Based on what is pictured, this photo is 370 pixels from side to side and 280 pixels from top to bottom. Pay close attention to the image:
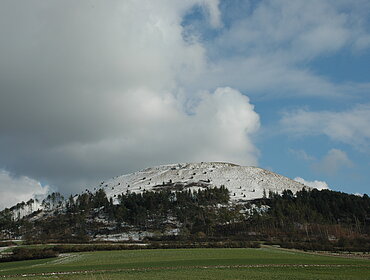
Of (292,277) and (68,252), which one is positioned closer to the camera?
(292,277)

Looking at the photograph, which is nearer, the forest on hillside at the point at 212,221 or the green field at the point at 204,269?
the green field at the point at 204,269

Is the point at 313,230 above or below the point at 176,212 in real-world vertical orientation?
below

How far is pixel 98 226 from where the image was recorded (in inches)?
7057

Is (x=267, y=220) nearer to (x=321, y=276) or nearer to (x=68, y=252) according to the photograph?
(x=68, y=252)

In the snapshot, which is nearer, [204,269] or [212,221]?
[204,269]

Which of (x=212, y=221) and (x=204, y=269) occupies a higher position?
(x=212, y=221)

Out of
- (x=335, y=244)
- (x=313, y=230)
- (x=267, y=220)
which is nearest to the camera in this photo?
(x=335, y=244)

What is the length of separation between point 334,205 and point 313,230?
45658 mm

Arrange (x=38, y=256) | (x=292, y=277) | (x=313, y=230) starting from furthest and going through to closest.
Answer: (x=313, y=230), (x=38, y=256), (x=292, y=277)

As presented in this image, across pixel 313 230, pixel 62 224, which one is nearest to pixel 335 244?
pixel 313 230

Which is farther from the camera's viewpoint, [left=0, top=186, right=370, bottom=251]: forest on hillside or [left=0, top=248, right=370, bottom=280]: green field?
[left=0, top=186, right=370, bottom=251]: forest on hillside

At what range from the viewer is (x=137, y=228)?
6821 inches

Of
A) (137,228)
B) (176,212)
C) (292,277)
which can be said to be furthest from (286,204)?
(292,277)

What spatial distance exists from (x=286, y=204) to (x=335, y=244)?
280 feet
